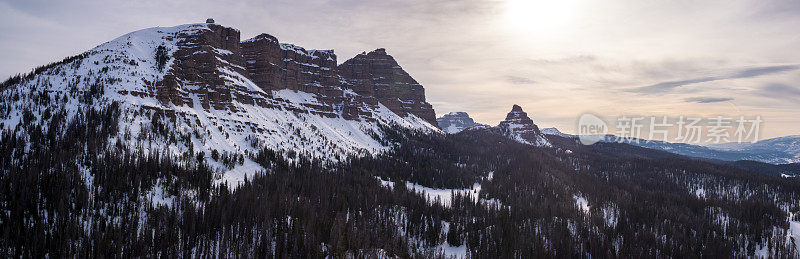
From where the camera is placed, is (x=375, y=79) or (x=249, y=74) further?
(x=375, y=79)

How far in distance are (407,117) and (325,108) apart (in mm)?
76483

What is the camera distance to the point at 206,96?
187 ft

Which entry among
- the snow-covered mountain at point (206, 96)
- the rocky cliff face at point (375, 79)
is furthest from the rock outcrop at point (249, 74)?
the rocky cliff face at point (375, 79)

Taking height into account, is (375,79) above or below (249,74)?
above

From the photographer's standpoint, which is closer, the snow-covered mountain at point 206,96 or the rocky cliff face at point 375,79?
the snow-covered mountain at point 206,96

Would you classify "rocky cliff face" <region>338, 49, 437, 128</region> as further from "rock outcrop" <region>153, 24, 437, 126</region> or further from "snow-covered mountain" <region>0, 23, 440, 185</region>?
"snow-covered mountain" <region>0, 23, 440, 185</region>

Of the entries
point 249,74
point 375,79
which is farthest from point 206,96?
point 375,79

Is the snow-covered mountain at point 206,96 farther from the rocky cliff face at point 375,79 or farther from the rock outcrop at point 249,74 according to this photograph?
the rocky cliff face at point 375,79

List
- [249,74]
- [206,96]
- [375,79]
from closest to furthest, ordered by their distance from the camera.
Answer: [206,96], [249,74], [375,79]

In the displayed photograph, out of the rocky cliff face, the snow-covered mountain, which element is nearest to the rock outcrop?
the snow-covered mountain

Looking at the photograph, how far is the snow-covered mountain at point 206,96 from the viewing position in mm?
34844

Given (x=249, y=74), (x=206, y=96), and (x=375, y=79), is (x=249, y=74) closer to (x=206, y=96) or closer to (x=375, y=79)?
(x=206, y=96)

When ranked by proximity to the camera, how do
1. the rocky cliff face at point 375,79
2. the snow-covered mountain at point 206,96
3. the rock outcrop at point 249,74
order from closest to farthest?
1. the snow-covered mountain at point 206,96
2. the rock outcrop at point 249,74
3. the rocky cliff face at point 375,79

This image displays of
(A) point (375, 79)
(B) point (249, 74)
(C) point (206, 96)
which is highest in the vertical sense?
A: (A) point (375, 79)
